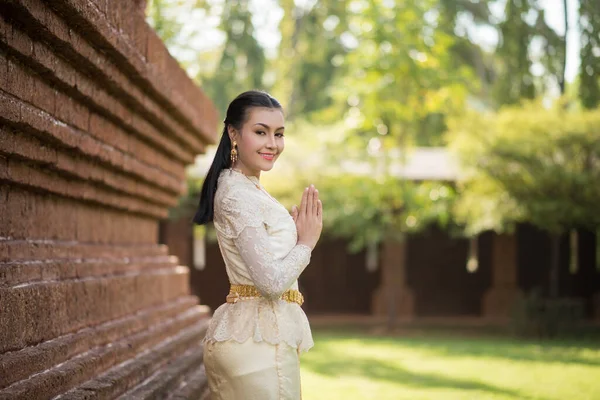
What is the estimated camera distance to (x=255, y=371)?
2.90m

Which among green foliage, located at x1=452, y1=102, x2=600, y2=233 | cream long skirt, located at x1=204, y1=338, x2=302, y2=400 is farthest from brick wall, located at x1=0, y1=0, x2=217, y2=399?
green foliage, located at x1=452, y1=102, x2=600, y2=233

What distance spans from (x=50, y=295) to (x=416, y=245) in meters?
17.3

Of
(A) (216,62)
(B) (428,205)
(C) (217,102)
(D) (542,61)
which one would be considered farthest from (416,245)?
(A) (216,62)

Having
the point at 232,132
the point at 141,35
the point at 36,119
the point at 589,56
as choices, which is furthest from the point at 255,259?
the point at 589,56

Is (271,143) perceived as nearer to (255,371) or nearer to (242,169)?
(242,169)

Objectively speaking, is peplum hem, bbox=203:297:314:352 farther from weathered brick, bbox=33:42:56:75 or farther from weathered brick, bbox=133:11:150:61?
weathered brick, bbox=133:11:150:61

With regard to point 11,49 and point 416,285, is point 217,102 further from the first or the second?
point 11,49

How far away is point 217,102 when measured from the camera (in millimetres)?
25531

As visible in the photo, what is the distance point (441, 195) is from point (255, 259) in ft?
48.2

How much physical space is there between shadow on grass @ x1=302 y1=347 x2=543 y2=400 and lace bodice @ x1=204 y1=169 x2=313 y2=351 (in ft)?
19.8

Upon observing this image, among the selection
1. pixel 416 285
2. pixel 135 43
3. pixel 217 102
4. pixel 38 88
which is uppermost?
pixel 217 102

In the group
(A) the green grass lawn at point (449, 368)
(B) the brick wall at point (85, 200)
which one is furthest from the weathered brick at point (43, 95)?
(A) the green grass lawn at point (449, 368)

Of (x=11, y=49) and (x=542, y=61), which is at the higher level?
(x=542, y=61)

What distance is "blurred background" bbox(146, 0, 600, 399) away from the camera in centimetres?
1554
